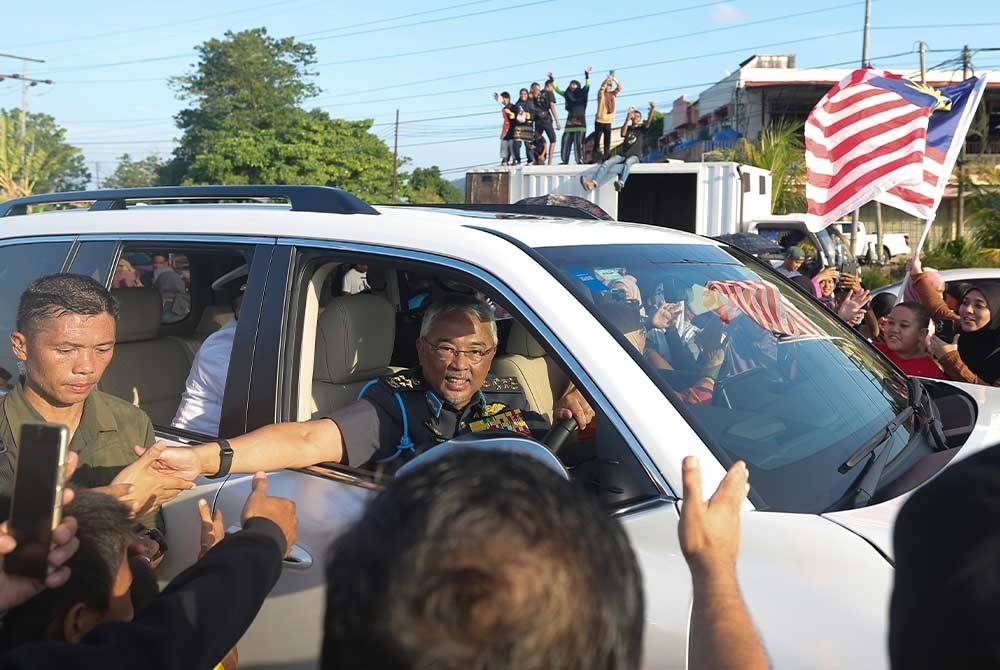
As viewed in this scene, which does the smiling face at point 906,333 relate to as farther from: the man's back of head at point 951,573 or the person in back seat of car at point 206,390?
the man's back of head at point 951,573

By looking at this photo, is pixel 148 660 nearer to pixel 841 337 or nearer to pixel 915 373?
pixel 841 337

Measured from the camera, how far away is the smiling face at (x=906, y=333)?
15.2ft

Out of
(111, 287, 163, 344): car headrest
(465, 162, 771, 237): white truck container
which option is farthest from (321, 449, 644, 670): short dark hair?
(465, 162, 771, 237): white truck container

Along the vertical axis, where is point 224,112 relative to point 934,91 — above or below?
above

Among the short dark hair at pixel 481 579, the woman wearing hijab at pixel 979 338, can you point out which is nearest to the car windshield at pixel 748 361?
the short dark hair at pixel 481 579

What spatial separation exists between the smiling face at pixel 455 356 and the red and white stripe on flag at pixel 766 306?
0.74m

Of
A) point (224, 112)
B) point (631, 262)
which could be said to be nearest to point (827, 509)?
point (631, 262)

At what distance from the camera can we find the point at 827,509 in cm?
210

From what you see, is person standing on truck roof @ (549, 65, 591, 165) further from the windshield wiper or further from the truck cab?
the windshield wiper

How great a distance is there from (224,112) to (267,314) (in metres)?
68.5

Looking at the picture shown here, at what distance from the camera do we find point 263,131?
144 feet

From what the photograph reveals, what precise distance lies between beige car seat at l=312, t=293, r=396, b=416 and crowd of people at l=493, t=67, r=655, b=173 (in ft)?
38.7

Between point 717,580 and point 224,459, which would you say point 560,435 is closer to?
point 224,459

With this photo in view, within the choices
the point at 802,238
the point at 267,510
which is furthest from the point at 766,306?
the point at 802,238
